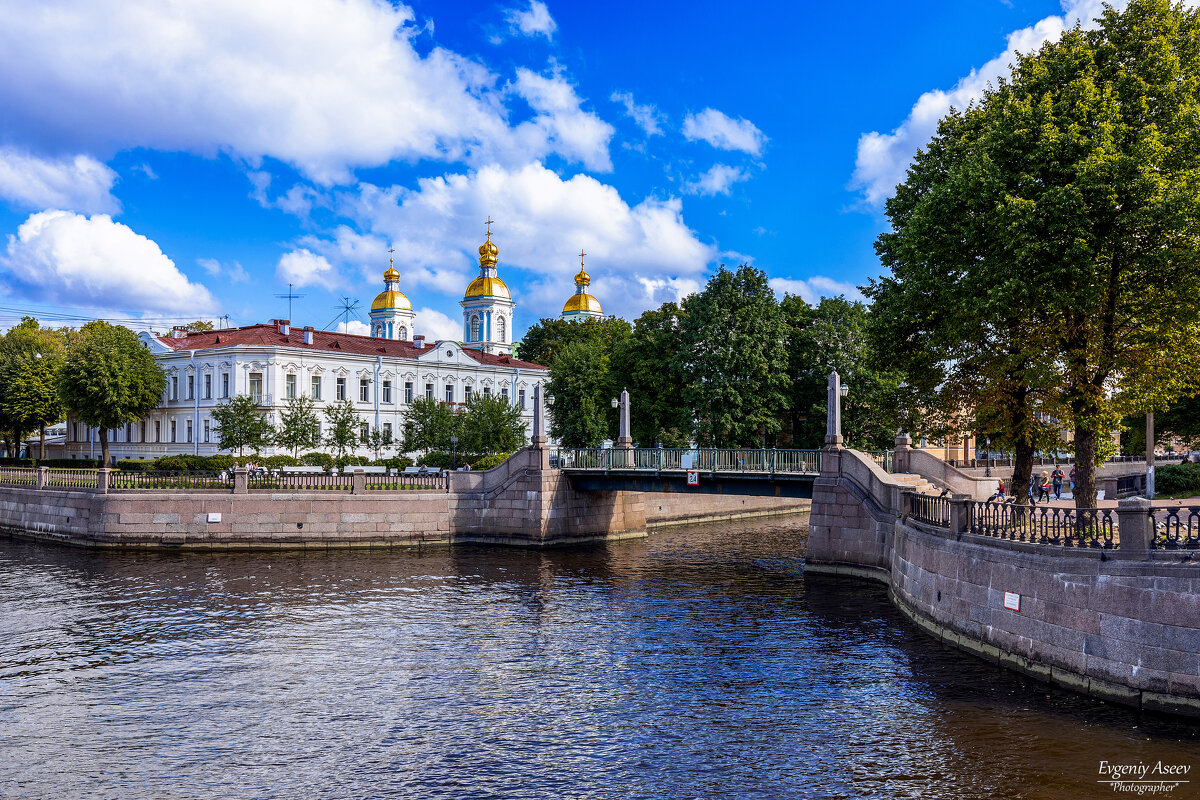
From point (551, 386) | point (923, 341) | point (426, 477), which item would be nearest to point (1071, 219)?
point (923, 341)

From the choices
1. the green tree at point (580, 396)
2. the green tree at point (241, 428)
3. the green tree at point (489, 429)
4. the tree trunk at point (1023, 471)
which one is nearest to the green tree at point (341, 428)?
the green tree at point (241, 428)

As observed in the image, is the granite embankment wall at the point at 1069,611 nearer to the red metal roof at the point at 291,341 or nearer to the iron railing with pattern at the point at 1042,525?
the iron railing with pattern at the point at 1042,525

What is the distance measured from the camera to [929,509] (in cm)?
2252

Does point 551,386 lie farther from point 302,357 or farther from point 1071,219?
point 1071,219

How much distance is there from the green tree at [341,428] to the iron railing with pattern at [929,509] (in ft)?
142

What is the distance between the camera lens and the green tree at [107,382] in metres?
62.0

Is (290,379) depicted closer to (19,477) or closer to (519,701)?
(19,477)

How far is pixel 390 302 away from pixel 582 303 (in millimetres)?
28161

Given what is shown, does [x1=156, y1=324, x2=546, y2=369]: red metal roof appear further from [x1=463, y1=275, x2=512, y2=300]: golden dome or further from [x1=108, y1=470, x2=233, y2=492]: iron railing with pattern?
[x1=463, y1=275, x2=512, y2=300]: golden dome

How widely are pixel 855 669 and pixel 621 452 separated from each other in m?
21.1

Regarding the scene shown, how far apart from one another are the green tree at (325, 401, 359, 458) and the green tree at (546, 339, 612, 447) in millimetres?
13886

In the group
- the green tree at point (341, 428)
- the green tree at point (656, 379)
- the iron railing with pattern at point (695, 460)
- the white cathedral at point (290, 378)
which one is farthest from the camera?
the white cathedral at point (290, 378)

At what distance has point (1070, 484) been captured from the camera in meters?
47.3

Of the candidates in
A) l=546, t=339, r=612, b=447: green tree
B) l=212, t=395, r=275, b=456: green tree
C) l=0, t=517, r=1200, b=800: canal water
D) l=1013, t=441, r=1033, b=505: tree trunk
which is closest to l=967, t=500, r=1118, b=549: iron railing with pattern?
l=0, t=517, r=1200, b=800: canal water
